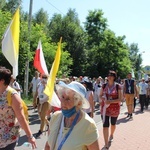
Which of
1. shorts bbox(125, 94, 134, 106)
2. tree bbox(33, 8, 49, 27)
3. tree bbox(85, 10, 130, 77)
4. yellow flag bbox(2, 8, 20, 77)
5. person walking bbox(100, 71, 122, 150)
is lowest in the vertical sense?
shorts bbox(125, 94, 134, 106)

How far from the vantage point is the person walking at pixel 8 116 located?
370 centimetres

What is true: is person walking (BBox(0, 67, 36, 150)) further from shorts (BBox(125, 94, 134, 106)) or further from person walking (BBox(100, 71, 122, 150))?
shorts (BBox(125, 94, 134, 106))

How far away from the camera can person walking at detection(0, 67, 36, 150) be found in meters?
3.70

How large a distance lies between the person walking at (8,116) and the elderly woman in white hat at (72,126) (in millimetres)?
708

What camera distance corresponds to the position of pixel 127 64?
49.4 m

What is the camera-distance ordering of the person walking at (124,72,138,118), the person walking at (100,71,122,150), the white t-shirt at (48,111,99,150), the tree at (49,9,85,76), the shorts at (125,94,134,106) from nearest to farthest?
the white t-shirt at (48,111,99,150) < the person walking at (100,71,122,150) < the person walking at (124,72,138,118) < the shorts at (125,94,134,106) < the tree at (49,9,85,76)

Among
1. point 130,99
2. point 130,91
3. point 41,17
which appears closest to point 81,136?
point 130,91

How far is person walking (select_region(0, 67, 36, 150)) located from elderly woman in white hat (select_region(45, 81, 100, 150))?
71 centimetres

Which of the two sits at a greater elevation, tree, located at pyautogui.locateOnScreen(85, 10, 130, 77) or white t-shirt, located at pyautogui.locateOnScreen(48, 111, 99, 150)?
tree, located at pyautogui.locateOnScreen(85, 10, 130, 77)

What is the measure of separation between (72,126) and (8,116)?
1166mm

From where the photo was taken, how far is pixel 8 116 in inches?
148

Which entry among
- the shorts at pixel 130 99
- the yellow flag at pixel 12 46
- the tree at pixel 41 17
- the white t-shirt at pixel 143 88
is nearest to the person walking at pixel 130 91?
the shorts at pixel 130 99

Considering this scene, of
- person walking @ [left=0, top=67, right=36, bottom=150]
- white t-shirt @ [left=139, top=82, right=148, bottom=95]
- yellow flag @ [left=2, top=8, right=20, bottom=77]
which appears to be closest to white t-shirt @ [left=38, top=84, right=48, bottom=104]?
yellow flag @ [left=2, top=8, right=20, bottom=77]

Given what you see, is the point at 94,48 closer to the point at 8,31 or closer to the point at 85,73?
the point at 85,73
